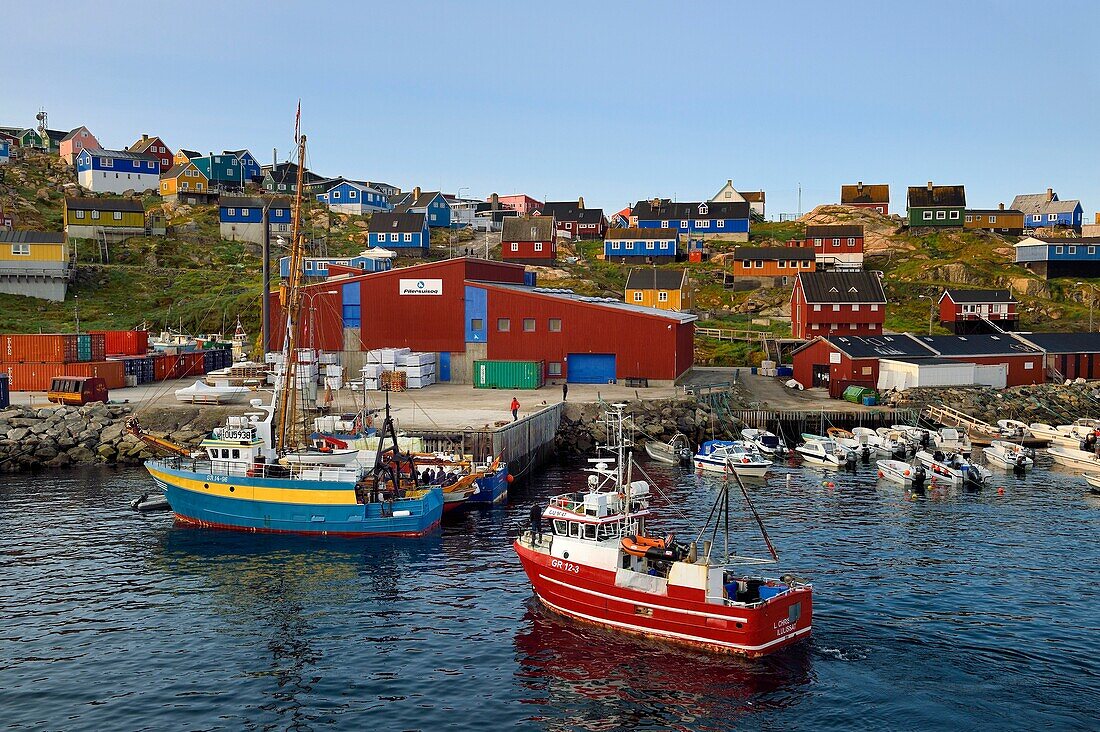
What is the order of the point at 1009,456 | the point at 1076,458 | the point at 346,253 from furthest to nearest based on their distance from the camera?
the point at 346,253, the point at 1076,458, the point at 1009,456

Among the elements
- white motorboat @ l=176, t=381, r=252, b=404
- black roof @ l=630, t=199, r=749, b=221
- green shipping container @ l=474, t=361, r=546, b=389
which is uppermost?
black roof @ l=630, t=199, r=749, b=221

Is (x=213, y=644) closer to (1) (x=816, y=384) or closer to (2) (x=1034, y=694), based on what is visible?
(2) (x=1034, y=694)

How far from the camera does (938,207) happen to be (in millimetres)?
140125

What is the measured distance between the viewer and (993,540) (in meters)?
41.0

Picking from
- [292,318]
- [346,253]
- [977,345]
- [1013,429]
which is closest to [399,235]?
[346,253]

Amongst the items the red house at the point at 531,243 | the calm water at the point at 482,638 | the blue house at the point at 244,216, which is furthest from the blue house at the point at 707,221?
the calm water at the point at 482,638

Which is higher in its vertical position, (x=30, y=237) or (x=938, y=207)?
(x=938, y=207)

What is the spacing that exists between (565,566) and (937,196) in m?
127

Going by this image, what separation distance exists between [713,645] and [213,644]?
15236 millimetres

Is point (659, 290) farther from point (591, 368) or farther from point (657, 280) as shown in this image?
point (591, 368)

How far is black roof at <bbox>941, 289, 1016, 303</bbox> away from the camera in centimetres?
9812

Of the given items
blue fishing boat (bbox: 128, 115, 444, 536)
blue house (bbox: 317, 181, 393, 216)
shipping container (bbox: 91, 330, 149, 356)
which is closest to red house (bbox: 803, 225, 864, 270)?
blue house (bbox: 317, 181, 393, 216)

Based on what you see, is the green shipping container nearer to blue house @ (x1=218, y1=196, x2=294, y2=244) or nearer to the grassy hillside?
the grassy hillside

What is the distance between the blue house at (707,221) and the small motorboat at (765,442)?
8629 centimetres
